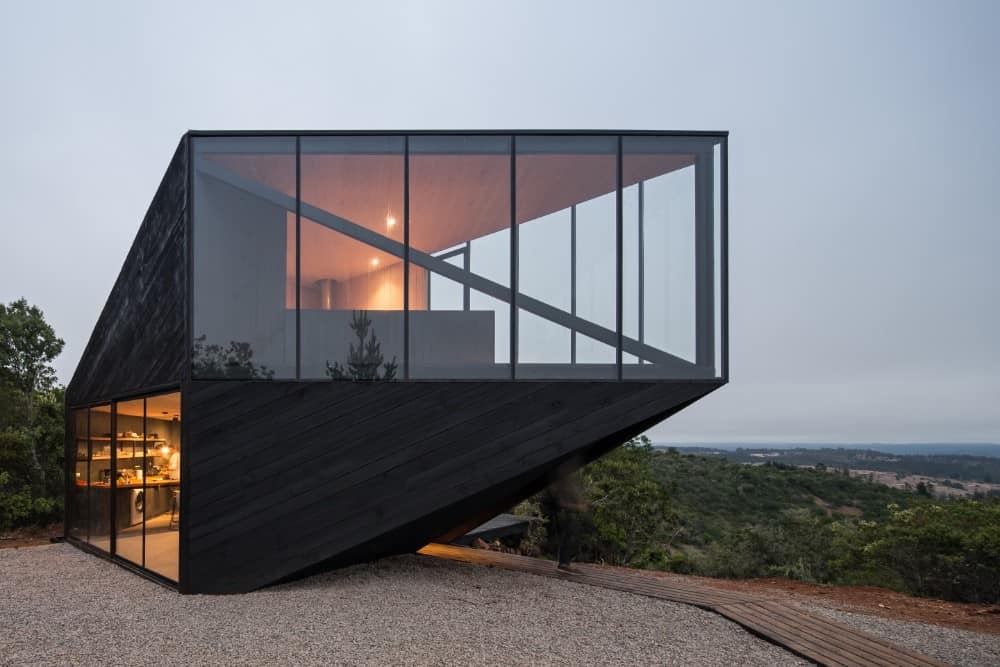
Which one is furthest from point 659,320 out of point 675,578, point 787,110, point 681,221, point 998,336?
point 998,336

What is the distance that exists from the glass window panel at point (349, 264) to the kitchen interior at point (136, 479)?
6.57 ft

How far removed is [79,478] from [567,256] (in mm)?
9429

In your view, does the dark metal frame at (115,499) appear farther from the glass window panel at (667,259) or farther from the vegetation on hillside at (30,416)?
the glass window panel at (667,259)

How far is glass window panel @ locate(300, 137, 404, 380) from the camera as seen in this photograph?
6.62 metres

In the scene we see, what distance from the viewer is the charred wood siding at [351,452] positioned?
21.1 ft

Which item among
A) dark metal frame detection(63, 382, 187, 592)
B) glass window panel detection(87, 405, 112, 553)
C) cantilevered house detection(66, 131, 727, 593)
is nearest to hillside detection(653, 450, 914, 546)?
cantilevered house detection(66, 131, 727, 593)

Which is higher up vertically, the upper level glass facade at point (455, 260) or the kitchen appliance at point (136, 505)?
the upper level glass facade at point (455, 260)

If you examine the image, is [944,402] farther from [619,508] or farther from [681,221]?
[681,221]

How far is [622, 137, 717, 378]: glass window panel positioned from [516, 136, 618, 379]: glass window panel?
21cm

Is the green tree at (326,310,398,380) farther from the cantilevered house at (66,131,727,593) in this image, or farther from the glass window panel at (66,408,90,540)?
the glass window panel at (66,408,90,540)

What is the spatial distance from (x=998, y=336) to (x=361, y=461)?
46771mm

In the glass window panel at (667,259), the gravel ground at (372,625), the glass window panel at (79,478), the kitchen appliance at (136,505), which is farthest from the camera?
the glass window panel at (79,478)

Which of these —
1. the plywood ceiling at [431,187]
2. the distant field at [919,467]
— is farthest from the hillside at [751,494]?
the plywood ceiling at [431,187]

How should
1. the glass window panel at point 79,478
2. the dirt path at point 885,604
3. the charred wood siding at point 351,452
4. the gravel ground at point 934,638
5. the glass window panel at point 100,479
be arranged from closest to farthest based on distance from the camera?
1. the gravel ground at point 934,638
2. the dirt path at point 885,604
3. the charred wood siding at point 351,452
4. the glass window panel at point 100,479
5. the glass window panel at point 79,478
